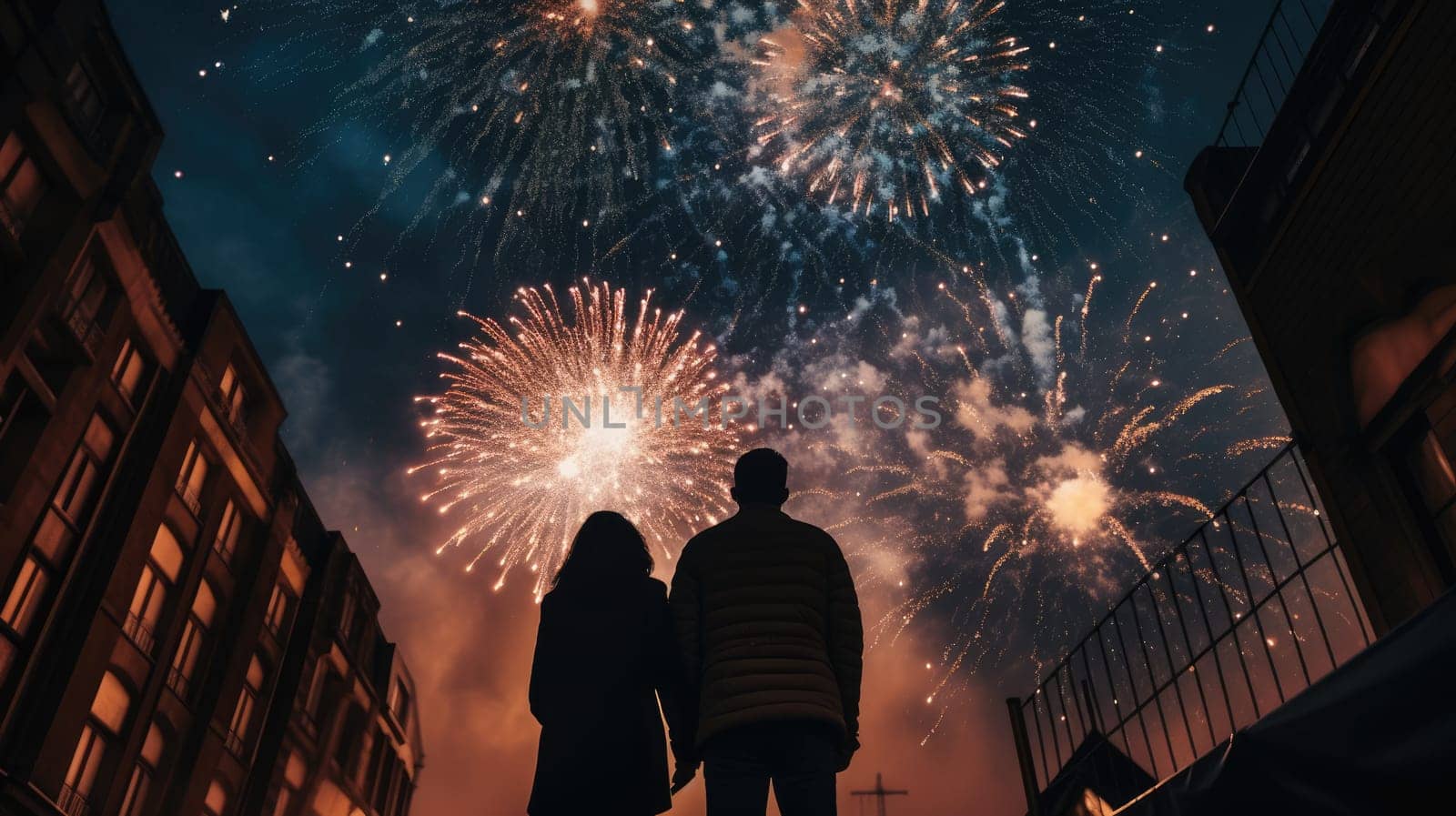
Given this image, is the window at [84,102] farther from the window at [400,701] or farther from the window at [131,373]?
the window at [400,701]

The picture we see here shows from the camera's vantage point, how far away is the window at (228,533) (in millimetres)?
25672

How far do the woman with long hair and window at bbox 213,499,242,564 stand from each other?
24224mm

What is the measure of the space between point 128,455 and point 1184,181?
21.0m

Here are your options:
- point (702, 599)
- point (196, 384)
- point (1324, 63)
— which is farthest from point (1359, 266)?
point (196, 384)

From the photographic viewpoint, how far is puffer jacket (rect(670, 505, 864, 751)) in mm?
3791

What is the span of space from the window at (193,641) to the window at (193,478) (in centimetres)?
216

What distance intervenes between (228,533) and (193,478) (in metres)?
2.68

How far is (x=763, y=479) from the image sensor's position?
4.56m

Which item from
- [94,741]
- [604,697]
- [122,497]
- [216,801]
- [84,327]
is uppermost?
[84,327]

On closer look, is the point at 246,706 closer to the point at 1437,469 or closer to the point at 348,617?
the point at 348,617

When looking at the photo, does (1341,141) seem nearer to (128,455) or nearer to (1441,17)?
(1441,17)

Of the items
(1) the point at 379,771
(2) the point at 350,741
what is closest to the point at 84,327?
(2) the point at 350,741

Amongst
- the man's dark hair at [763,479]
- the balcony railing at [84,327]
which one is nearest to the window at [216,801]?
the balcony railing at [84,327]

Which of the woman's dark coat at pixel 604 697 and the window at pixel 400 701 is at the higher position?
the window at pixel 400 701
